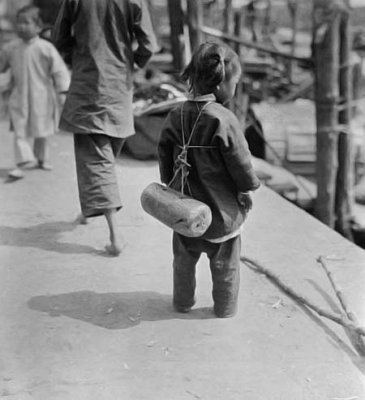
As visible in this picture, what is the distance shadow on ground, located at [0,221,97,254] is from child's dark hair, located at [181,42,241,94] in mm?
1521

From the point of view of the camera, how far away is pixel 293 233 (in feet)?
15.4

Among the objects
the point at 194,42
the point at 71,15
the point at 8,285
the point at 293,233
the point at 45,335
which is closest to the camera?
the point at 45,335

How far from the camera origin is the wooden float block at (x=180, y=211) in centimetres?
299

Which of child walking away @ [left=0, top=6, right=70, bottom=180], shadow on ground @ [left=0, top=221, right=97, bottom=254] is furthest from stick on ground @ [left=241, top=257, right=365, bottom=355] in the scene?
child walking away @ [left=0, top=6, right=70, bottom=180]

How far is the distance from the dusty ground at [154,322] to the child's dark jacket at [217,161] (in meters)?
0.51

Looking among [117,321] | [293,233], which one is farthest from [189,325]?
[293,233]

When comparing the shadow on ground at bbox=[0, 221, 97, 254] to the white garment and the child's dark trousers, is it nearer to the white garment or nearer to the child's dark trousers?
the child's dark trousers

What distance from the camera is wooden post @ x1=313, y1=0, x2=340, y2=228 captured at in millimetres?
6148

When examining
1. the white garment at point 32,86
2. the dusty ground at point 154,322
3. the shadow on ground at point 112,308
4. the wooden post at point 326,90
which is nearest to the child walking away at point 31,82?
the white garment at point 32,86

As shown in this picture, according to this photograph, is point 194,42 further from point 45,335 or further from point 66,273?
point 45,335

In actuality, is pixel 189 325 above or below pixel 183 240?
below

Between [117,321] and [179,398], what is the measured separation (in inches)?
28.8

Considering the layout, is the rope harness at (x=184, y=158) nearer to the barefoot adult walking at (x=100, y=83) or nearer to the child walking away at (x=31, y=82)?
the barefoot adult walking at (x=100, y=83)

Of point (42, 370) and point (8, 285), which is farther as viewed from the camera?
point (8, 285)
